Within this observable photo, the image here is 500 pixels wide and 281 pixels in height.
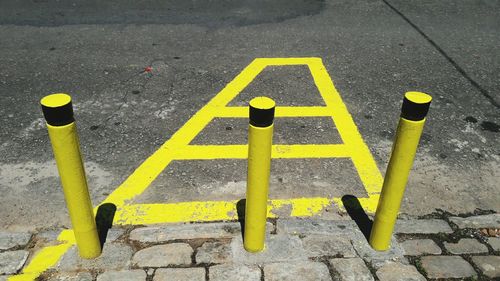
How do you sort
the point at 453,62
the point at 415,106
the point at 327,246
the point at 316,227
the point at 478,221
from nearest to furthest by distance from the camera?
1. the point at 415,106
2. the point at 327,246
3. the point at 316,227
4. the point at 478,221
5. the point at 453,62

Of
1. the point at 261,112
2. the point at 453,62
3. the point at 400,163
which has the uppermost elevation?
the point at 261,112

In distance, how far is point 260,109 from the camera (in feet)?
7.20

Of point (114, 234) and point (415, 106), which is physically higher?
point (415, 106)

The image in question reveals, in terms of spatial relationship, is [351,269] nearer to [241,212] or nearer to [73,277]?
[241,212]

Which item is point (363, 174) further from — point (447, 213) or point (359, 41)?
point (359, 41)

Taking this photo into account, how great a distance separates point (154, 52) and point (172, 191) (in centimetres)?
298

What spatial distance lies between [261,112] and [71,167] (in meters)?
1.14

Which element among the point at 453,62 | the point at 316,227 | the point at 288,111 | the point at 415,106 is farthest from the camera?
the point at 453,62

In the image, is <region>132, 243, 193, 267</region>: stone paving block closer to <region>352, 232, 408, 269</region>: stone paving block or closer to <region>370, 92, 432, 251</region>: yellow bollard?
<region>352, 232, 408, 269</region>: stone paving block

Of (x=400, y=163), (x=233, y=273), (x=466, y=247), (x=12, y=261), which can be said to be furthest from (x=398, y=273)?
(x=12, y=261)

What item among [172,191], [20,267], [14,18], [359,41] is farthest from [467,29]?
[14,18]

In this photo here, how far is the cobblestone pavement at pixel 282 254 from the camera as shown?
8.69ft

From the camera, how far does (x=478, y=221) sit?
3.09 meters

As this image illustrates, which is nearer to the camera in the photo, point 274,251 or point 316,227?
point 274,251
